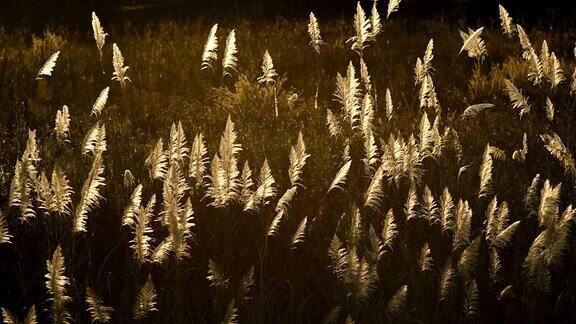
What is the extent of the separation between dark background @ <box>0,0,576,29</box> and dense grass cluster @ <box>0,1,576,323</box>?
4481 mm

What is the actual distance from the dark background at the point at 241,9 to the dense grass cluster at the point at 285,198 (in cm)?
448

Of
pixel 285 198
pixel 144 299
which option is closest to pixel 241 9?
pixel 285 198

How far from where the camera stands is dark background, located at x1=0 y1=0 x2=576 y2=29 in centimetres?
1174

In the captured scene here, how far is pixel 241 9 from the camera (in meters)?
14.5

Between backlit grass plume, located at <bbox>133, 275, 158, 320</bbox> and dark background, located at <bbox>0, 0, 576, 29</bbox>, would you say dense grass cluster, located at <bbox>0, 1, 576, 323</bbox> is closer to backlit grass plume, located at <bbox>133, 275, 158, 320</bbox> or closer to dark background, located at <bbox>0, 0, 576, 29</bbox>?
backlit grass plume, located at <bbox>133, 275, 158, 320</bbox>

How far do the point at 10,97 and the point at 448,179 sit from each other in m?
3.79

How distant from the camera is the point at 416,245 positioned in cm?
367

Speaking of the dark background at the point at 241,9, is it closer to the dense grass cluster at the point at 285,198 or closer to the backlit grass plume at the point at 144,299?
the dense grass cluster at the point at 285,198

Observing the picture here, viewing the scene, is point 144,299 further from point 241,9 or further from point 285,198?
point 241,9

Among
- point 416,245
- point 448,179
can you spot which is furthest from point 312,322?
point 448,179

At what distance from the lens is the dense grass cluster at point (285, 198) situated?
273 cm

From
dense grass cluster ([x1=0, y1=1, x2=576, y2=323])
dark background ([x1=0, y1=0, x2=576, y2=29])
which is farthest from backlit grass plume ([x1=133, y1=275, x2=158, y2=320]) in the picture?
dark background ([x1=0, y1=0, x2=576, y2=29])

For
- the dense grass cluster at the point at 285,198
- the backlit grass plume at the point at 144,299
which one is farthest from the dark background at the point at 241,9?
the backlit grass plume at the point at 144,299

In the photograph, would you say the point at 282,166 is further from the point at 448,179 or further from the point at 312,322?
the point at 312,322
